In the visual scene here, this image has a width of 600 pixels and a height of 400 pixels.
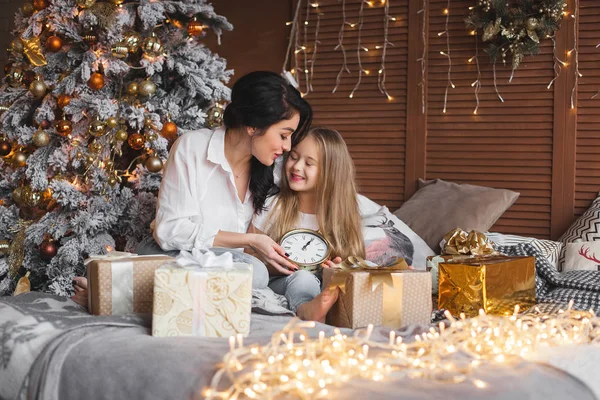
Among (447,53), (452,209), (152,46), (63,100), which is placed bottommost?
(452,209)

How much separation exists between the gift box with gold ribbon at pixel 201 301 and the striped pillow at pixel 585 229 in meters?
1.81

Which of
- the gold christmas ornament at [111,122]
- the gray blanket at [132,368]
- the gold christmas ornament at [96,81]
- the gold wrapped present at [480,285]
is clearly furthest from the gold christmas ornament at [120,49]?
the gold wrapped present at [480,285]

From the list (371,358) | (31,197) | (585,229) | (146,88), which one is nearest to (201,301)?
(371,358)

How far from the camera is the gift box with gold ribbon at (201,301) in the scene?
1514mm

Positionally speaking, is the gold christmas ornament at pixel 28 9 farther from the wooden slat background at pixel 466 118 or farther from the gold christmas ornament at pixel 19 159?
the wooden slat background at pixel 466 118

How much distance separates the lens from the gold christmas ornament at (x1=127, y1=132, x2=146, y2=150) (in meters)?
2.88

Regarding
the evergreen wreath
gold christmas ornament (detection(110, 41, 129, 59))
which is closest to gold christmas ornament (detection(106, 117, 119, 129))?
gold christmas ornament (detection(110, 41, 129, 59))

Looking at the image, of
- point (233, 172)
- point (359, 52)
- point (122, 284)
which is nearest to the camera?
point (122, 284)

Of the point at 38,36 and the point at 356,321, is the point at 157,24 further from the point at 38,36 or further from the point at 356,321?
the point at 356,321

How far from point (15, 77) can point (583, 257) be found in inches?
106

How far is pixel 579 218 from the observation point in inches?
123

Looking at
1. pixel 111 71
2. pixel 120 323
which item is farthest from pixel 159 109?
pixel 120 323

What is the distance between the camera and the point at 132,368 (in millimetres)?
1338

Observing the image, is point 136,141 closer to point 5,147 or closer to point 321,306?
point 5,147
